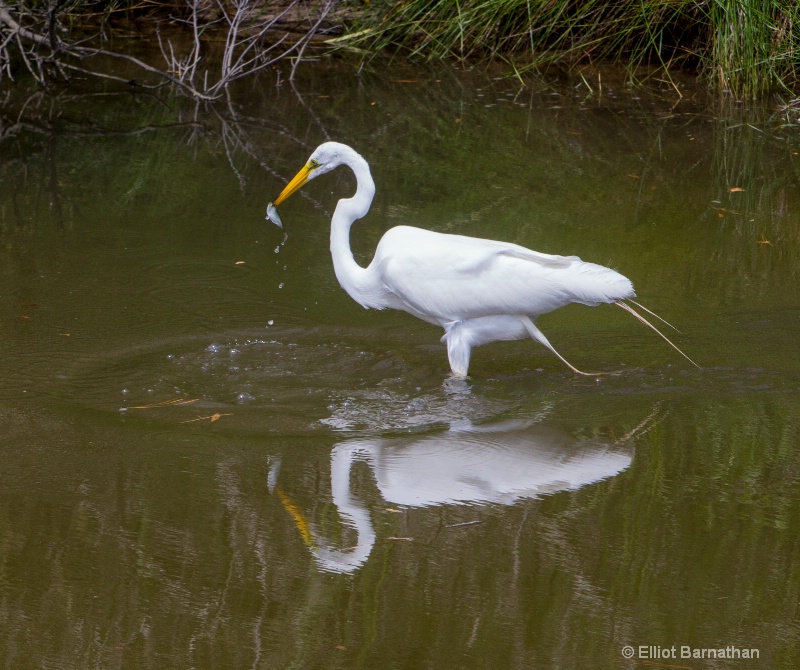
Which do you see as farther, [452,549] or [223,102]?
[223,102]

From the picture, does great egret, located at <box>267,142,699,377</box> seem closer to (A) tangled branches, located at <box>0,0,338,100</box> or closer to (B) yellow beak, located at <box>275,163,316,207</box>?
(B) yellow beak, located at <box>275,163,316,207</box>

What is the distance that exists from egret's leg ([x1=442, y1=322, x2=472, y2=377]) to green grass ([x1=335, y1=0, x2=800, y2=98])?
514 centimetres

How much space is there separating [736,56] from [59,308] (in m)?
6.25

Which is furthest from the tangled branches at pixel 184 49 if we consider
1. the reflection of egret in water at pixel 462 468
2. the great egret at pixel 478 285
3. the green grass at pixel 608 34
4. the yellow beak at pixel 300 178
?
the reflection of egret in water at pixel 462 468

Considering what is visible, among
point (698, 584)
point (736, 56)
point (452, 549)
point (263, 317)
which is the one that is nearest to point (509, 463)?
point (452, 549)

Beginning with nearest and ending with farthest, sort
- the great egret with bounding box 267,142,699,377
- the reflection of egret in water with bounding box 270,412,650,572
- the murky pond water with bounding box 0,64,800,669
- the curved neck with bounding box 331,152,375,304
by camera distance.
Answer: the murky pond water with bounding box 0,64,800,669 → the reflection of egret in water with bounding box 270,412,650,572 → the great egret with bounding box 267,142,699,377 → the curved neck with bounding box 331,152,375,304

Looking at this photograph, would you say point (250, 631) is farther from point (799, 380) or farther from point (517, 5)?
point (517, 5)

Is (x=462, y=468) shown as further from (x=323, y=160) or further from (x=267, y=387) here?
(x=323, y=160)

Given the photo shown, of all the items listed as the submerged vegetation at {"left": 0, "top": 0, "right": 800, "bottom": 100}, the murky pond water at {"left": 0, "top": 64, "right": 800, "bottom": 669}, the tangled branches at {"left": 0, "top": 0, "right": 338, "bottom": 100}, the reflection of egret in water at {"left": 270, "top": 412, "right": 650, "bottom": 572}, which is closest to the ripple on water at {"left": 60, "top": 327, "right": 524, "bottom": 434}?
the murky pond water at {"left": 0, "top": 64, "right": 800, "bottom": 669}

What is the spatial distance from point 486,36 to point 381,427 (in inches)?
269

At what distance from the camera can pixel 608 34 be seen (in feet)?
32.0

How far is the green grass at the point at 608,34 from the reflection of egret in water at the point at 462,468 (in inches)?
226

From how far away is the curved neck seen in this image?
495 cm

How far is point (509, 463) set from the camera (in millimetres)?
3805
